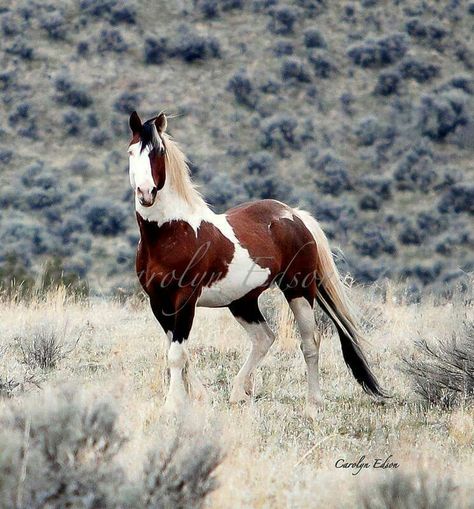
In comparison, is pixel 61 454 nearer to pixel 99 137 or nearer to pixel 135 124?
pixel 135 124

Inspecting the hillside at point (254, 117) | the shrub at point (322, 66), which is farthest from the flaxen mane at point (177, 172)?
the shrub at point (322, 66)

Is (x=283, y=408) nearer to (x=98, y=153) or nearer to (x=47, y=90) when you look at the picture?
(x=98, y=153)

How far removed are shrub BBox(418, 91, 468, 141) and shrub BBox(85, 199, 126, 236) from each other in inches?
401

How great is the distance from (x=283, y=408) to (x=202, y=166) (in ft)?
65.8

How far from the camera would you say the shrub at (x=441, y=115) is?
2702cm

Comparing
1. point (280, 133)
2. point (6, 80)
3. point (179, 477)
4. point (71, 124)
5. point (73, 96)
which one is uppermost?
point (179, 477)

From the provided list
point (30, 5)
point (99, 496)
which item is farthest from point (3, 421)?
point (30, 5)

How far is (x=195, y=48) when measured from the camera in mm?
30406

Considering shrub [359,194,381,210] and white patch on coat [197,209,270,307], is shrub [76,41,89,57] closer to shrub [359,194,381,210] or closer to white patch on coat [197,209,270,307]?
shrub [359,194,381,210]

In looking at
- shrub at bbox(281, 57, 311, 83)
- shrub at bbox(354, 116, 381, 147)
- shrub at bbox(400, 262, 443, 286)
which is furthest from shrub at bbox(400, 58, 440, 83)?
shrub at bbox(400, 262, 443, 286)

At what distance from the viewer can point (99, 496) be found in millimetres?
3066

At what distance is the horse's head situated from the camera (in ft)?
19.6

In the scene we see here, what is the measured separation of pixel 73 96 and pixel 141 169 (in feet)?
76.0

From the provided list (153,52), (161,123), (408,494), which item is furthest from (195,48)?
(408,494)
